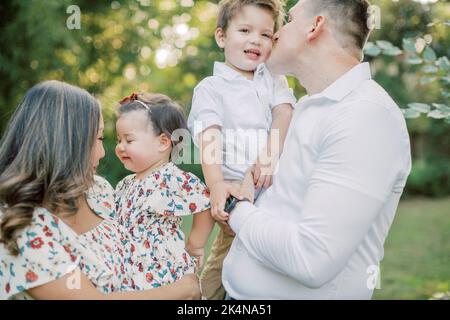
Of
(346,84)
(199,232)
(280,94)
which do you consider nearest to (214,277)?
(199,232)

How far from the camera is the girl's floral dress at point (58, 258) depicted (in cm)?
175

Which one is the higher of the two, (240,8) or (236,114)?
(240,8)

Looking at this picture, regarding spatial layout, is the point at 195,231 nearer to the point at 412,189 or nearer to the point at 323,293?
the point at 323,293

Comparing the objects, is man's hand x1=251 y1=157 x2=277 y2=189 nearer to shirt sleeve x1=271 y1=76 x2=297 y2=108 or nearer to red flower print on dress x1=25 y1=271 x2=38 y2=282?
shirt sleeve x1=271 y1=76 x2=297 y2=108

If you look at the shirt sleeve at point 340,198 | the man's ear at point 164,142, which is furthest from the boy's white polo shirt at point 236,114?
the shirt sleeve at point 340,198

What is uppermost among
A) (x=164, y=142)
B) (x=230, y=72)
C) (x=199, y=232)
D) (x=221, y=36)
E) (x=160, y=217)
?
(x=221, y=36)

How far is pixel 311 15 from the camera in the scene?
2.01 meters

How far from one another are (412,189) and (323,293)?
1379 centimetres

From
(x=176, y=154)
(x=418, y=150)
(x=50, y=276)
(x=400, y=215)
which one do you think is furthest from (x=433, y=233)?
(x=50, y=276)

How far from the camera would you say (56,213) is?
187 cm

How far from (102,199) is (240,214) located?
57cm

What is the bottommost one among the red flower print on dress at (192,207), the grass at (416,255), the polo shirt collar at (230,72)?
the grass at (416,255)

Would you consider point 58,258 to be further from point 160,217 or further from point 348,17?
point 348,17

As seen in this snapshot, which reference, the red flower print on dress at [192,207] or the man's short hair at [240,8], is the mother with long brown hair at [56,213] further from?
the man's short hair at [240,8]
